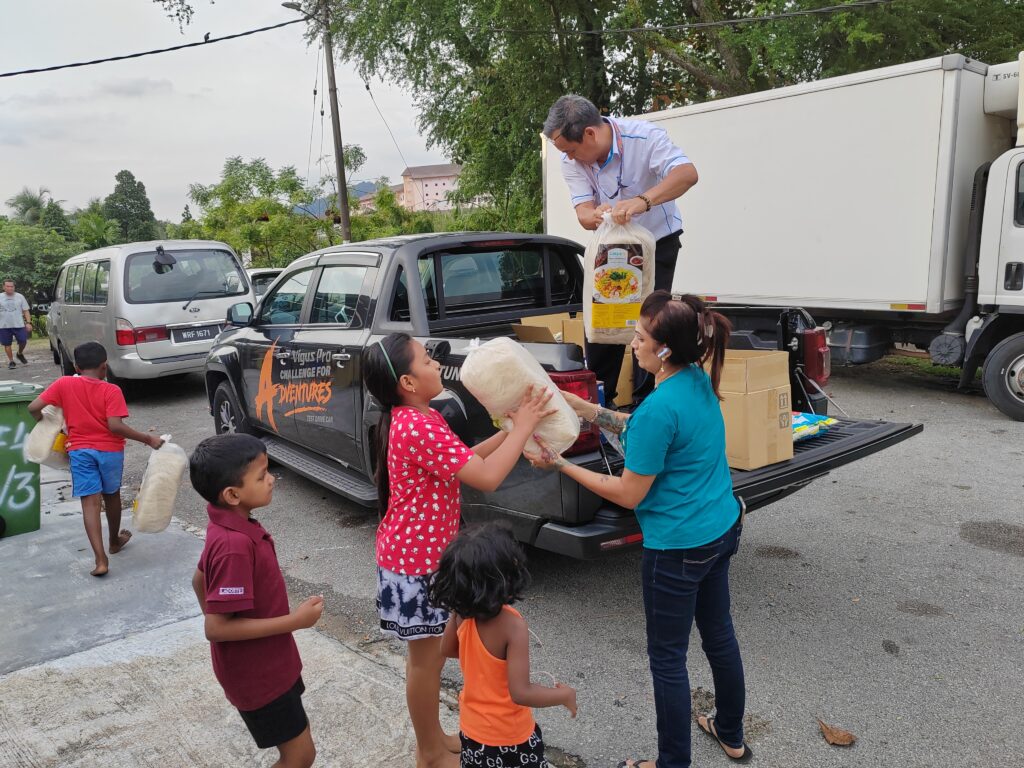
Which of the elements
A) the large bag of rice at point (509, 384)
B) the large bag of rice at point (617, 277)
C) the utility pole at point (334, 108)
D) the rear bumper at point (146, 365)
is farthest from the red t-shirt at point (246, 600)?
the utility pole at point (334, 108)

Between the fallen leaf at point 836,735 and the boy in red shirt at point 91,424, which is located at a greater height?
the boy in red shirt at point 91,424

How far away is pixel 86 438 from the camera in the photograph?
14.2 ft

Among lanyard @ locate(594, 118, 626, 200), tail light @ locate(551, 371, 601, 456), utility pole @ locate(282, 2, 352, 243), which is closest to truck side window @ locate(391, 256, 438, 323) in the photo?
lanyard @ locate(594, 118, 626, 200)

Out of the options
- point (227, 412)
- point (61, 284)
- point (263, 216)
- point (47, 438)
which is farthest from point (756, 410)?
point (263, 216)

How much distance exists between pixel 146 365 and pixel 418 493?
8.26 meters

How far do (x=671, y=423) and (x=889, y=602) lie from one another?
7.46 ft

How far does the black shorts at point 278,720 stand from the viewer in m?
2.09

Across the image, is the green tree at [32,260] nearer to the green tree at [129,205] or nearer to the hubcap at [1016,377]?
the hubcap at [1016,377]

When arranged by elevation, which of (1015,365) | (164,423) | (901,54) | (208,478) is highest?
(901,54)

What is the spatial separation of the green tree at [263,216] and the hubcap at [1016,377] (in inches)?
777

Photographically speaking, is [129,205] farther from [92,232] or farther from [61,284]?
[61,284]

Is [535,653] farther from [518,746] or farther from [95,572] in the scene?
[95,572]

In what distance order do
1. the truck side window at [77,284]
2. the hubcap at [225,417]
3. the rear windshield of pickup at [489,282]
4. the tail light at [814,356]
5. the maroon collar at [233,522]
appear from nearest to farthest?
the maroon collar at [233,522] → the tail light at [814,356] → the rear windshield of pickup at [489,282] → the hubcap at [225,417] → the truck side window at [77,284]

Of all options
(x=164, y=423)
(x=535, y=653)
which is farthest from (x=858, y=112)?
(x=164, y=423)
